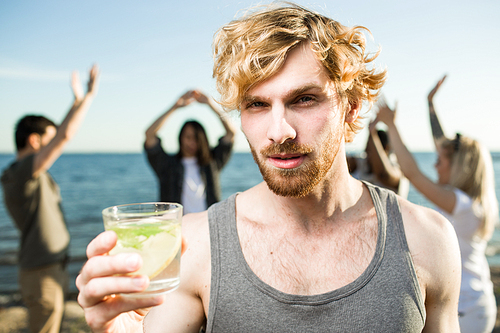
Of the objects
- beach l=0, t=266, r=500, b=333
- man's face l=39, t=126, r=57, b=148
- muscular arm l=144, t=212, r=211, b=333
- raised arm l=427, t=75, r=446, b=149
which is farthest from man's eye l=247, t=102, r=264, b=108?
beach l=0, t=266, r=500, b=333

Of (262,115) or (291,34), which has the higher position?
(291,34)

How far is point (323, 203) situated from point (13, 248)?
41.7 ft

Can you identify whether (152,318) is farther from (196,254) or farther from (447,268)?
(447,268)

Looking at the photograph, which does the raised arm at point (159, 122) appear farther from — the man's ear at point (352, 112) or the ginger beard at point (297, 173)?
the ginger beard at point (297, 173)

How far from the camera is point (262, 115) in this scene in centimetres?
174

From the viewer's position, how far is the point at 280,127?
161 centimetres

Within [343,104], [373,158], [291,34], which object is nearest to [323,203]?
[343,104]

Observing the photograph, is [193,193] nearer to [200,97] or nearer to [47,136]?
[200,97]

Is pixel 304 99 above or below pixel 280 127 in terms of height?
above

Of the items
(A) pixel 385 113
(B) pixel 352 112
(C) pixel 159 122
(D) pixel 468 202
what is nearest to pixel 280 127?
(B) pixel 352 112

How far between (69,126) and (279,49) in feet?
9.95

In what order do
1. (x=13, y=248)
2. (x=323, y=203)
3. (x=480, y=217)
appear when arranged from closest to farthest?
1. (x=323, y=203)
2. (x=480, y=217)
3. (x=13, y=248)

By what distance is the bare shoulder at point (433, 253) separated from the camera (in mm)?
1672

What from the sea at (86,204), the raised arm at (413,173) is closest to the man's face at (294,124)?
the sea at (86,204)
